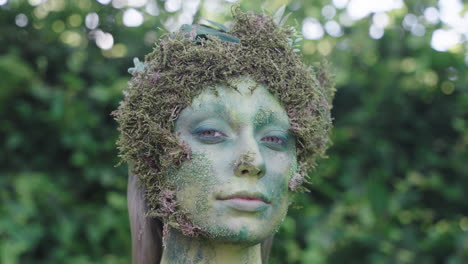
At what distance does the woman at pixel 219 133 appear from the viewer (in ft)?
6.36

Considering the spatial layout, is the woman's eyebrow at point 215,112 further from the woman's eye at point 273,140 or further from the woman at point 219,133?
the woman's eye at point 273,140

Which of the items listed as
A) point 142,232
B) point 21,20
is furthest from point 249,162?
point 21,20

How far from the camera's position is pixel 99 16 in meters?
3.90

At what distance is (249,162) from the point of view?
6.23 ft

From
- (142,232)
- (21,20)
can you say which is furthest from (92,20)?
(142,232)

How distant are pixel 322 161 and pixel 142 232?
1746 millimetres

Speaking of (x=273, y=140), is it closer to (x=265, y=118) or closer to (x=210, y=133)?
(x=265, y=118)

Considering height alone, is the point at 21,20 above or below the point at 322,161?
above

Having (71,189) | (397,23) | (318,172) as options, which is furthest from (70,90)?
(397,23)

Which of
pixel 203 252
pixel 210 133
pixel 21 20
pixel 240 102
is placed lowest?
pixel 203 252

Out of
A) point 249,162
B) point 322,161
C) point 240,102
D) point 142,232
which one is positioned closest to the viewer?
point 249,162

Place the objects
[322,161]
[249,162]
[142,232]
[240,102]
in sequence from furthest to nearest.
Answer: [322,161], [142,232], [240,102], [249,162]

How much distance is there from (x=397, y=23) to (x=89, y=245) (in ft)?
8.16

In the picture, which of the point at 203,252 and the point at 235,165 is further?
the point at 203,252
